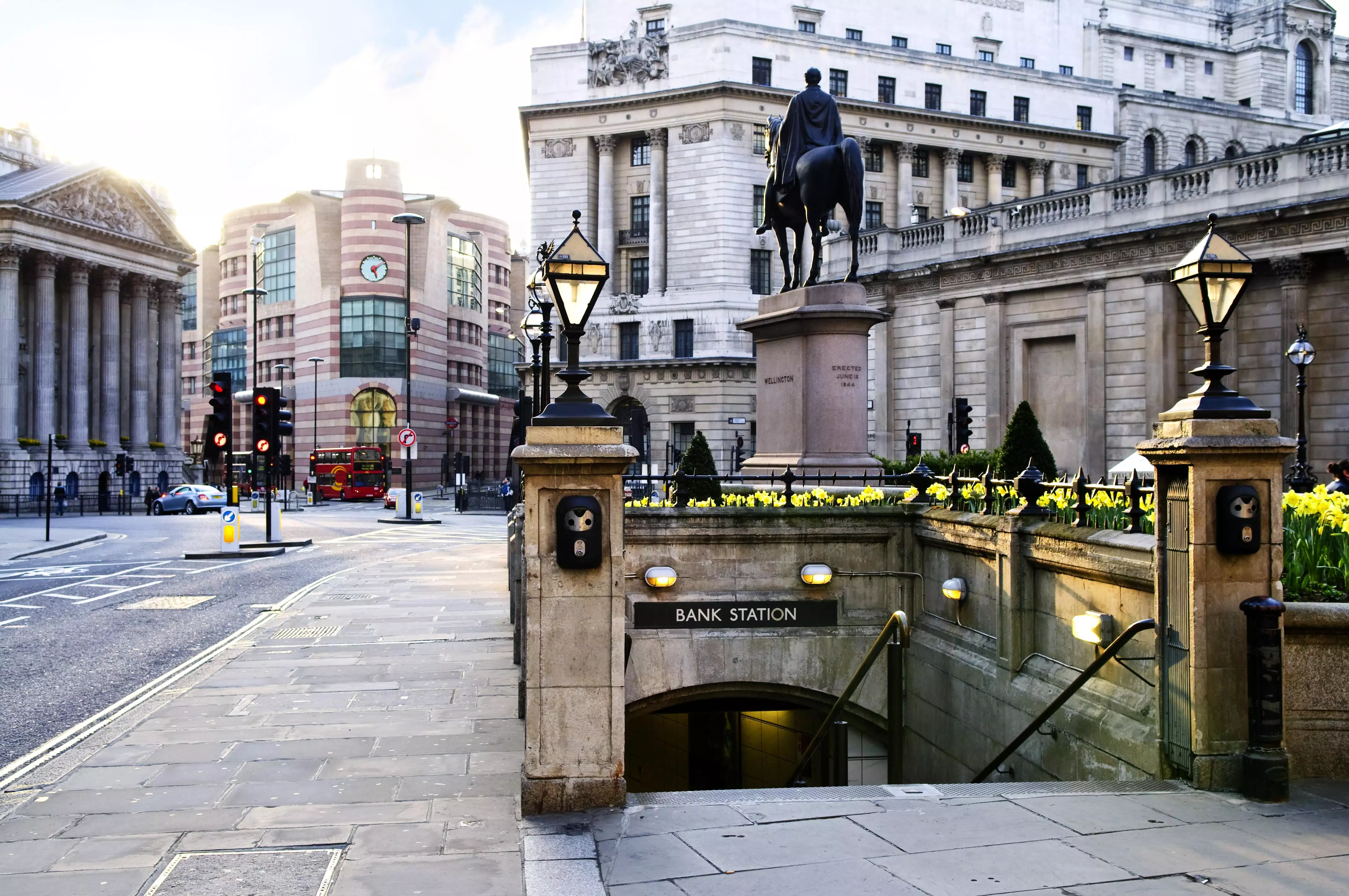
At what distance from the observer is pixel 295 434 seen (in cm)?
8888

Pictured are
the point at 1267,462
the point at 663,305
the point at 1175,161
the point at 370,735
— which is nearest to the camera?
the point at 1267,462

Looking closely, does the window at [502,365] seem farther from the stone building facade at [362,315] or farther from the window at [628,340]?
the window at [628,340]

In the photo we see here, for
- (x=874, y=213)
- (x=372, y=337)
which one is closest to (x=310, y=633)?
(x=874, y=213)

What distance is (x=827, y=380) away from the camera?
15.8m

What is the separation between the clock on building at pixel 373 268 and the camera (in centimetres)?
8438

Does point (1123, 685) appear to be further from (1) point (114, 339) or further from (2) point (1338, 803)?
(1) point (114, 339)

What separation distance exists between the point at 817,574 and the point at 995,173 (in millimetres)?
58518

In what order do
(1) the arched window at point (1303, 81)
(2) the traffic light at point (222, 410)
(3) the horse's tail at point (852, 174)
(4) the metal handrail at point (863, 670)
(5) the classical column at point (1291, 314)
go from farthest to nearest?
(1) the arched window at point (1303, 81)
(2) the traffic light at point (222, 410)
(5) the classical column at point (1291, 314)
(3) the horse's tail at point (852, 174)
(4) the metal handrail at point (863, 670)

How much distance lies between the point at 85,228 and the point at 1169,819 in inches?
3098

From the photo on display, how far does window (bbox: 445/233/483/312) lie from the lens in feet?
308

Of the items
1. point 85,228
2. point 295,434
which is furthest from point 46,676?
point 295,434

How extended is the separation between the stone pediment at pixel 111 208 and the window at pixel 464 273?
22092mm

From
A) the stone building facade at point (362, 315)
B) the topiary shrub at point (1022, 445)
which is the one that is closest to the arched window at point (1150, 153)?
the stone building facade at point (362, 315)

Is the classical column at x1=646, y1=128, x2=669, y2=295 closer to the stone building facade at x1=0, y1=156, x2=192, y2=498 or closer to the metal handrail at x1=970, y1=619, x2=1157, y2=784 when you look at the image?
the stone building facade at x1=0, y1=156, x2=192, y2=498
